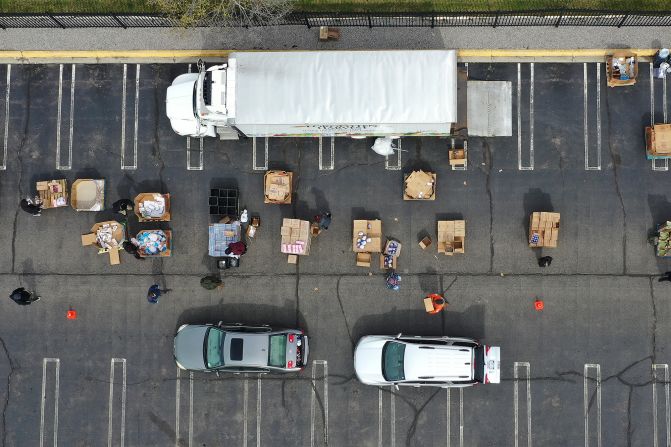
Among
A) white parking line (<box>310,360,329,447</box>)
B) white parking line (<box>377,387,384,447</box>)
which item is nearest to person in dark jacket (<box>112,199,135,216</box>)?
white parking line (<box>310,360,329,447</box>)

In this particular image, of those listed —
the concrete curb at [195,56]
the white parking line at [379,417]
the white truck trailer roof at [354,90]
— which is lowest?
the white parking line at [379,417]

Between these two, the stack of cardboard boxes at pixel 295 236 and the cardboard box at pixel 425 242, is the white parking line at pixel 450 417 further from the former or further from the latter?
the stack of cardboard boxes at pixel 295 236

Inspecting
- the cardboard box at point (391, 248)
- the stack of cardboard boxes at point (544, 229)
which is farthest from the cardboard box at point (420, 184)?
the stack of cardboard boxes at point (544, 229)

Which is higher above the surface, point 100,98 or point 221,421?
point 100,98

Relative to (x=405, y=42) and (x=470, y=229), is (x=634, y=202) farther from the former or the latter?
(x=405, y=42)

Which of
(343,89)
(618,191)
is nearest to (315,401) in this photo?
(343,89)

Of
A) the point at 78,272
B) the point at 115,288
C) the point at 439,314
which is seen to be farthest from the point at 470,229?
the point at 78,272
